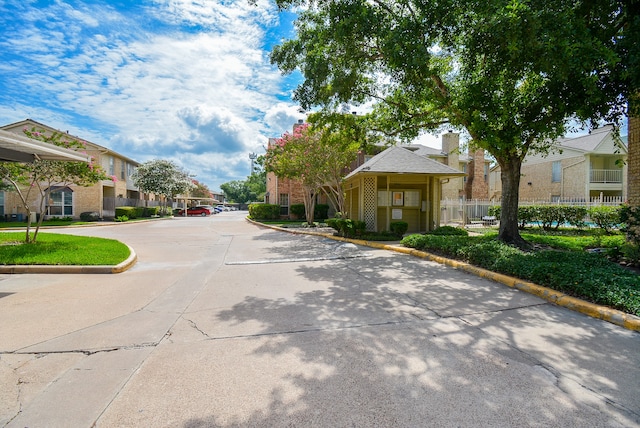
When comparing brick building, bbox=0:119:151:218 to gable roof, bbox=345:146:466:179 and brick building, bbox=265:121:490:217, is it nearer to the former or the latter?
brick building, bbox=265:121:490:217

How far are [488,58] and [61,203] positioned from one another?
31048 mm

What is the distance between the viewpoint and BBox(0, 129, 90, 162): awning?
6.40m

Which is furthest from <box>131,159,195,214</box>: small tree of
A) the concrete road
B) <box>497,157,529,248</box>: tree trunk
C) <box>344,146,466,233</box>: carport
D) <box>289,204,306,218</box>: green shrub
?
<box>497,157,529,248</box>: tree trunk

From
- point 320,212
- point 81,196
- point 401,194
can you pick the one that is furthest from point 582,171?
point 81,196

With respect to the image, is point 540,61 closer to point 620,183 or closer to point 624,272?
point 624,272

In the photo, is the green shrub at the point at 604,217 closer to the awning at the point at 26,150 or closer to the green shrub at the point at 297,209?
the green shrub at the point at 297,209

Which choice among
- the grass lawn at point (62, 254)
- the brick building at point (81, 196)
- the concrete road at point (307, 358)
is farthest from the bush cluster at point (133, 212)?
the concrete road at point (307, 358)

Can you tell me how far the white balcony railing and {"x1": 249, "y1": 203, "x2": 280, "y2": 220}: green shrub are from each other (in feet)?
79.0

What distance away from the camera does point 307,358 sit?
325 cm

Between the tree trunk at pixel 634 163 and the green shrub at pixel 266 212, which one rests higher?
the tree trunk at pixel 634 163

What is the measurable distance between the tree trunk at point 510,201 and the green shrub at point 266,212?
62.3ft

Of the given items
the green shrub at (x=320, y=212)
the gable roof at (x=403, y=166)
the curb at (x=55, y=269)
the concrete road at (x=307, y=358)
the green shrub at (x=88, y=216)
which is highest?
the gable roof at (x=403, y=166)

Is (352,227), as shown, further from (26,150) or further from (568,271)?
(26,150)

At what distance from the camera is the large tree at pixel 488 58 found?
6145mm
